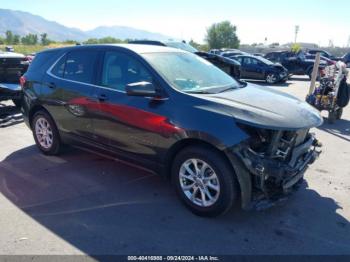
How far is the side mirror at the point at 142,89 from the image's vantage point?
363cm

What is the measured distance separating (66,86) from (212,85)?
2.11m

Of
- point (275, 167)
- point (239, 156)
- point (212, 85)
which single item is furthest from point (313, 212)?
point (212, 85)

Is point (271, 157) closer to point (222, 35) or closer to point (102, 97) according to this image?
point (102, 97)

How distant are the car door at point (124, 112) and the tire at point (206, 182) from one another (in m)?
0.37

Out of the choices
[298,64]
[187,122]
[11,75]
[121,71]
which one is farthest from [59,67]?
[298,64]

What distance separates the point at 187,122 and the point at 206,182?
0.67 metres

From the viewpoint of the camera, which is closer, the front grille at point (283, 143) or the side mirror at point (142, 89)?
the front grille at point (283, 143)

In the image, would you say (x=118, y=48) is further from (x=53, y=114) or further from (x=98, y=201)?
(x=98, y=201)

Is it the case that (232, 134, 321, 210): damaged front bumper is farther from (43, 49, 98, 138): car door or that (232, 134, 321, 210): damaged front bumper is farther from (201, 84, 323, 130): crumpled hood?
(43, 49, 98, 138): car door

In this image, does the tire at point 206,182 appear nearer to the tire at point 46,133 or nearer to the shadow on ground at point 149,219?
the shadow on ground at point 149,219

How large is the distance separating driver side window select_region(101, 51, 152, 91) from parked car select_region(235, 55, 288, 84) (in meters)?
14.3

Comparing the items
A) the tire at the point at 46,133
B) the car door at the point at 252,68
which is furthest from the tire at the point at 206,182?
the car door at the point at 252,68

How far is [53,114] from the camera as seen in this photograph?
5.07 meters

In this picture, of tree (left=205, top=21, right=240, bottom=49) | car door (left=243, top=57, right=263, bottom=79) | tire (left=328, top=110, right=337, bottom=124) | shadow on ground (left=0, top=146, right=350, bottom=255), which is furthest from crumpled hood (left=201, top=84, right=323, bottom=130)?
tree (left=205, top=21, right=240, bottom=49)
